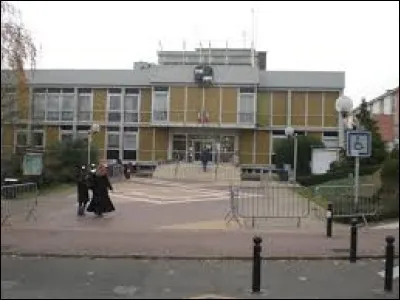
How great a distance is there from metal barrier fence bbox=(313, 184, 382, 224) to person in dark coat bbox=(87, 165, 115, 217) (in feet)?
21.4

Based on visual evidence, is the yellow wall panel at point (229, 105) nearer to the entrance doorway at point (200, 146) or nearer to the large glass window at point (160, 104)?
the entrance doorway at point (200, 146)

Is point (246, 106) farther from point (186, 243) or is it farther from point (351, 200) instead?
point (186, 243)

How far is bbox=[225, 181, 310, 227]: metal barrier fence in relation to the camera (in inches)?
813

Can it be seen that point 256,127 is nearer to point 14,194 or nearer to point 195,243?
point 14,194

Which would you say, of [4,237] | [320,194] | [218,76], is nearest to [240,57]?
[218,76]

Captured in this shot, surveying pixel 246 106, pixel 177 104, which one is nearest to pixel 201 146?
pixel 177 104

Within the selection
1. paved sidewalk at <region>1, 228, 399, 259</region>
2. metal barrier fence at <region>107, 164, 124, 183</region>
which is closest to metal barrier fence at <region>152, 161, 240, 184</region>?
metal barrier fence at <region>107, 164, 124, 183</region>

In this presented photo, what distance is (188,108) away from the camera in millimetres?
55812

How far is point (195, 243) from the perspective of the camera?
15758 millimetres

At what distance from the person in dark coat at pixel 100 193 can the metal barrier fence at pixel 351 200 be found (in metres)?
6.54

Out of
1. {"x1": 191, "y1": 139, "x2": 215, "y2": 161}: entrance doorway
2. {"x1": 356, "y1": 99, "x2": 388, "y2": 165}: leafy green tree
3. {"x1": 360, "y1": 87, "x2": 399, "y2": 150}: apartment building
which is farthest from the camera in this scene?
{"x1": 191, "y1": 139, "x2": 215, "y2": 161}: entrance doorway

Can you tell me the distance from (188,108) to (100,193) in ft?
115

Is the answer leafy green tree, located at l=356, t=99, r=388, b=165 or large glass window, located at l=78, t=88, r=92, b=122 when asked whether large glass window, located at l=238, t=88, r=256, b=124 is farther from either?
leafy green tree, located at l=356, t=99, r=388, b=165

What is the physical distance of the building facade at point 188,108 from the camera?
55531 mm
